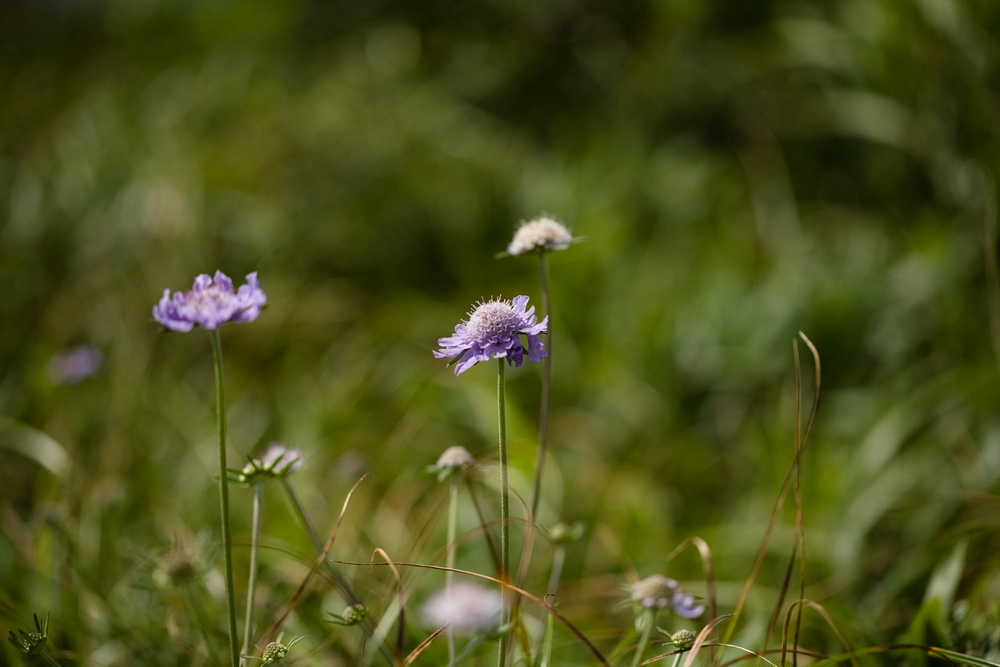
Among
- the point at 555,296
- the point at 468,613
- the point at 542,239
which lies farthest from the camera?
the point at 555,296

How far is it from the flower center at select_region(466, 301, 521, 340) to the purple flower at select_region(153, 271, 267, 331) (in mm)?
230

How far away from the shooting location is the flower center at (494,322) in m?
0.85

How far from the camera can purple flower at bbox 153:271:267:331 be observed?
76 cm

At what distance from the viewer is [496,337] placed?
2.79 ft

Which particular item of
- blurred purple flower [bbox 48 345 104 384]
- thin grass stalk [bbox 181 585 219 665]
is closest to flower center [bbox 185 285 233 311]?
thin grass stalk [bbox 181 585 219 665]

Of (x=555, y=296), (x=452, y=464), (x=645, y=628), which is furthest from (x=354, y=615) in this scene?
(x=555, y=296)

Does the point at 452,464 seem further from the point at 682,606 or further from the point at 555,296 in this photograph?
the point at 555,296

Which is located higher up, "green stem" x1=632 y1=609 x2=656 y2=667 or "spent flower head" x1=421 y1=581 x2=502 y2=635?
"spent flower head" x1=421 y1=581 x2=502 y2=635

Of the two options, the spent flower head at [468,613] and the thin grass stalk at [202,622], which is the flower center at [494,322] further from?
the thin grass stalk at [202,622]

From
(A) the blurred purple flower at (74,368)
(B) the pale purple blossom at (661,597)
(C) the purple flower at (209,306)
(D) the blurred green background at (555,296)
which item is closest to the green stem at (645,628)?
(B) the pale purple blossom at (661,597)

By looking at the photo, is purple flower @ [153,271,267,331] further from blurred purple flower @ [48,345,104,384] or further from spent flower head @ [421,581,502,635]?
blurred purple flower @ [48,345,104,384]

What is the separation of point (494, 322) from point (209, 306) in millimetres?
295

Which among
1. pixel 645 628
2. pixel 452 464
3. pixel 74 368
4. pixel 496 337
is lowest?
pixel 645 628

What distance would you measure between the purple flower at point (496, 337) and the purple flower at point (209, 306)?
0.67 feet
